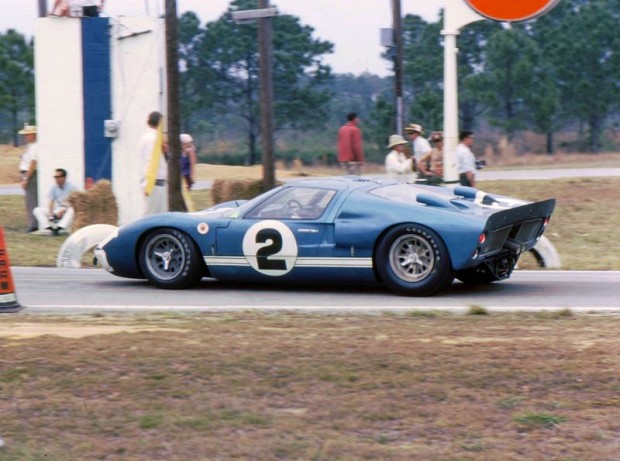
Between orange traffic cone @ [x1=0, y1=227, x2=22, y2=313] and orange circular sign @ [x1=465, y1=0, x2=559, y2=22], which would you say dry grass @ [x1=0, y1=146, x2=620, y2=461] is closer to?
orange traffic cone @ [x1=0, y1=227, x2=22, y2=313]

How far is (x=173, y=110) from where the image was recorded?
1850cm

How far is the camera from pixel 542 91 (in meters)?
45.9

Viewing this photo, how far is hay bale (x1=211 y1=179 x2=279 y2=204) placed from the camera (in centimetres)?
1930

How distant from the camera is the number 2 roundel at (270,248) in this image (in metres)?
10.8

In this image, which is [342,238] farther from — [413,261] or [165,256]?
[165,256]

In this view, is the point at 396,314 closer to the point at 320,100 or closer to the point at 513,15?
the point at 513,15

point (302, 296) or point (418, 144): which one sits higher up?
point (418, 144)

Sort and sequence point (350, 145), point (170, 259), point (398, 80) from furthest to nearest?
point (398, 80)
point (350, 145)
point (170, 259)

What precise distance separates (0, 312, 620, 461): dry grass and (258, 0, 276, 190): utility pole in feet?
37.8

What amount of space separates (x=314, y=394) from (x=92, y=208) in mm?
11694

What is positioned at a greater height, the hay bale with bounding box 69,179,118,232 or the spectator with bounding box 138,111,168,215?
the spectator with bounding box 138,111,168,215

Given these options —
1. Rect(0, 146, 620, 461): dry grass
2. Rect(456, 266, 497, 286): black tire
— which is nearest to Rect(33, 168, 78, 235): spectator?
Rect(456, 266, 497, 286): black tire

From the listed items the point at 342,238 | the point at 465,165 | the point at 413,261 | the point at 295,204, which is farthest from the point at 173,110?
Answer: the point at 413,261

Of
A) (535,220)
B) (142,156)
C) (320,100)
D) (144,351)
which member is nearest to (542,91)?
(320,100)
